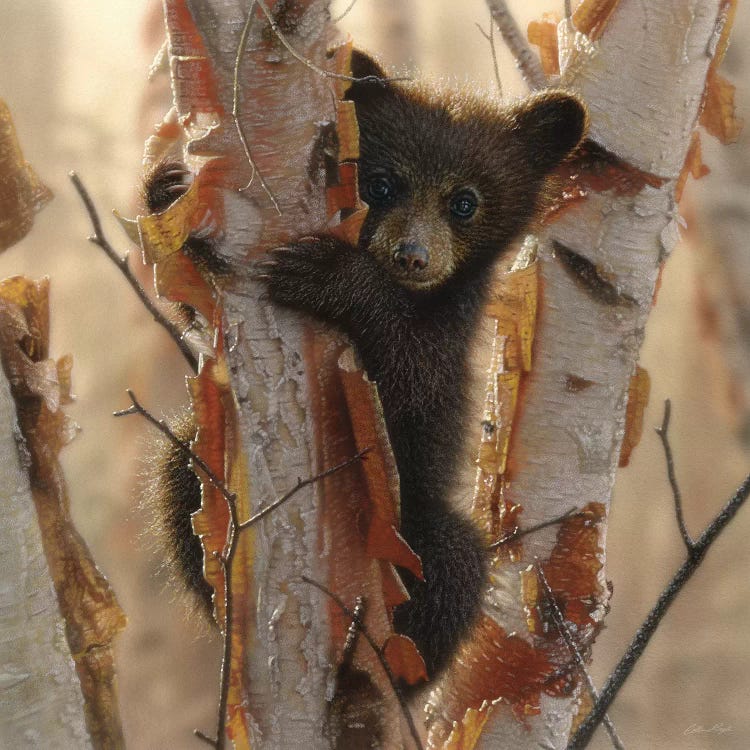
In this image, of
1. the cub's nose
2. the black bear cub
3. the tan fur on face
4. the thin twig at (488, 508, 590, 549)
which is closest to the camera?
the thin twig at (488, 508, 590, 549)

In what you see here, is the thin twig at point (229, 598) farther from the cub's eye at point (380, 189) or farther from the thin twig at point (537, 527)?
the cub's eye at point (380, 189)

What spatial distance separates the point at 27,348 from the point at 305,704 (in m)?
0.83

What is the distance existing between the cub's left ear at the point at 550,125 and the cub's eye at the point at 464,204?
0.72ft

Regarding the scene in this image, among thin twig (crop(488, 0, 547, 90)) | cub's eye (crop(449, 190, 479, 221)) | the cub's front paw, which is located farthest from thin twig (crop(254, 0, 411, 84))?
cub's eye (crop(449, 190, 479, 221))

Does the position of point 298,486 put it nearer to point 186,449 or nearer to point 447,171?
point 186,449

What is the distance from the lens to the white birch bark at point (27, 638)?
1.49 m

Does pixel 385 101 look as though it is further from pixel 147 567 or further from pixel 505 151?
pixel 147 567

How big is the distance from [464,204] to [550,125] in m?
0.42

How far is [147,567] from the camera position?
17.7ft

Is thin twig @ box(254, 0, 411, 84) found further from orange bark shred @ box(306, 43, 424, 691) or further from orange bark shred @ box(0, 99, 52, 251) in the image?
orange bark shred @ box(0, 99, 52, 251)

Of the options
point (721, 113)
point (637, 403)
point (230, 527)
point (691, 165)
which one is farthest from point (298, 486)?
point (721, 113)

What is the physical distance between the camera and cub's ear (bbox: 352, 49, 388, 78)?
103 inches

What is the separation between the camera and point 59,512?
1688 millimetres

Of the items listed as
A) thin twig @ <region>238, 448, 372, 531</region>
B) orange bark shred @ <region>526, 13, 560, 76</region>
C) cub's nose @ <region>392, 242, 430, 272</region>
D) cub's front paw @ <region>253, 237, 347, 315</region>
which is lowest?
cub's nose @ <region>392, 242, 430, 272</region>
